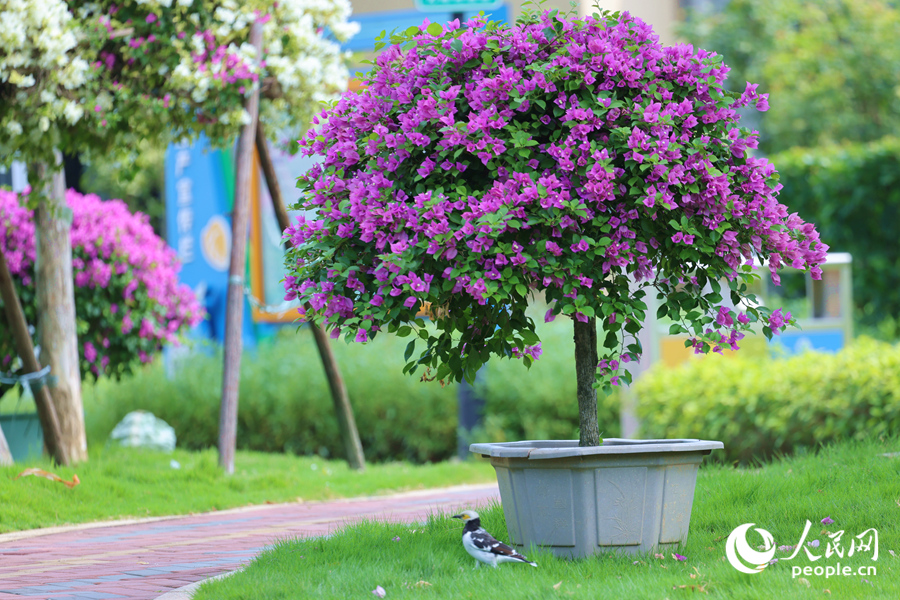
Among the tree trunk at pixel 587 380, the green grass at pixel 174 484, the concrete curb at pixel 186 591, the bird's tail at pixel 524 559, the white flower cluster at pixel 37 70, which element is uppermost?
the white flower cluster at pixel 37 70

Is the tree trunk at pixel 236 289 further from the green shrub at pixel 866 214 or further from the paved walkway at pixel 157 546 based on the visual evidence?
the green shrub at pixel 866 214

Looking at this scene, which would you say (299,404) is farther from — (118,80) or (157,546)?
(157,546)

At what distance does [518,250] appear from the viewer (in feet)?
12.1

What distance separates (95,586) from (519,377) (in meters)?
6.78

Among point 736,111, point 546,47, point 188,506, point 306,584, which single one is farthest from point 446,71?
point 188,506

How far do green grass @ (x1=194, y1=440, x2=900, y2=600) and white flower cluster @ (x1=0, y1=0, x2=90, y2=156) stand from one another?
143 inches

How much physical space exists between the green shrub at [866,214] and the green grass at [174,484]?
755 centimetres

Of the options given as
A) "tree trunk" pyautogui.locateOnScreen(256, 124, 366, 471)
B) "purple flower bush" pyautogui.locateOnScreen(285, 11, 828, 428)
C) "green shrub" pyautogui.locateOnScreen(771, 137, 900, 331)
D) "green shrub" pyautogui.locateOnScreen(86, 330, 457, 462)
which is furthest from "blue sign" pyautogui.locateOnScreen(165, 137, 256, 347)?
"purple flower bush" pyautogui.locateOnScreen(285, 11, 828, 428)

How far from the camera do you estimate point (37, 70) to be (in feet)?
21.6

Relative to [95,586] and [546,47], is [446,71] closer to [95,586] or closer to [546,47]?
[546,47]

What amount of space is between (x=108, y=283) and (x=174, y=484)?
7.74ft

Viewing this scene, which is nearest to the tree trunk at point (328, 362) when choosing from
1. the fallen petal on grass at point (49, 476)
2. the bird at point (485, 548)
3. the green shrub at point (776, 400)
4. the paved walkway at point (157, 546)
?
the paved walkway at point (157, 546)

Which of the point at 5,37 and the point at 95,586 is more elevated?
the point at 5,37

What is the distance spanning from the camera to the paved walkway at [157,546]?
4.16m
